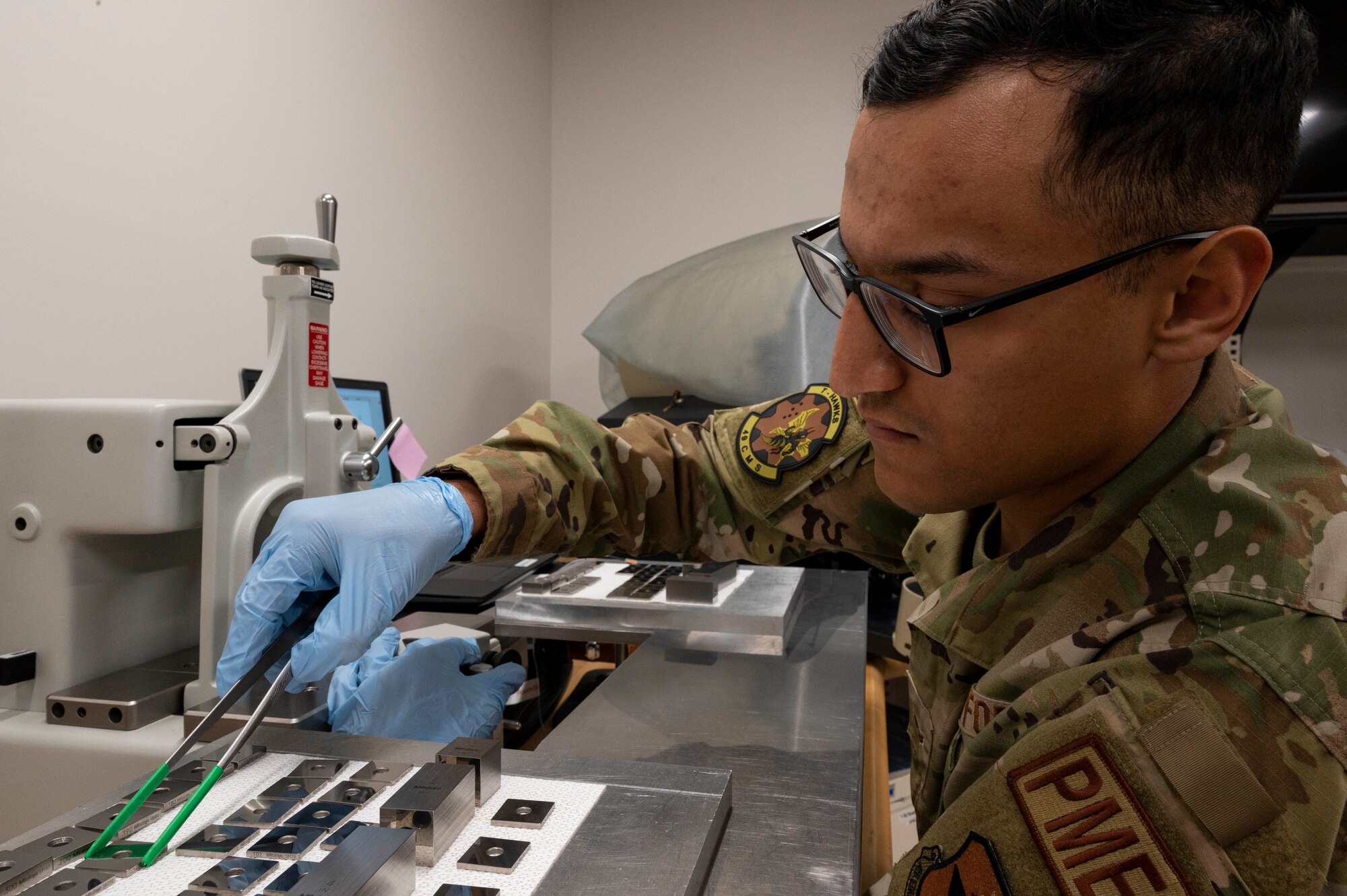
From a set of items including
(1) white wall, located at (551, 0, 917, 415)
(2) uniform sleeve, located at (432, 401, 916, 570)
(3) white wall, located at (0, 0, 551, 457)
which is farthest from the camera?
(1) white wall, located at (551, 0, 917, 415)

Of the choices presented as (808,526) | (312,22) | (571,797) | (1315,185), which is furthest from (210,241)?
(1315,185)

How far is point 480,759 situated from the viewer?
1.85ft

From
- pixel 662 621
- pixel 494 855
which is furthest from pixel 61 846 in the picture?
pixel 662 621

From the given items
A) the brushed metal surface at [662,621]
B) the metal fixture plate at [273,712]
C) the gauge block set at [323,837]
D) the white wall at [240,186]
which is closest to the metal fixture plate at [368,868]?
the gauge block set at [323,837]

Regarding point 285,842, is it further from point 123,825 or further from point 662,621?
point 662,621

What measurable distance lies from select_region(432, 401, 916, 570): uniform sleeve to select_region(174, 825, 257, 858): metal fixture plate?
15.6 inches

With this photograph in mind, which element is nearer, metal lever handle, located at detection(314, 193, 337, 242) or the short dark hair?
the short dark hair

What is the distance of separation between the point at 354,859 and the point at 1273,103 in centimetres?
74

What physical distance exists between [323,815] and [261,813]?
4cm

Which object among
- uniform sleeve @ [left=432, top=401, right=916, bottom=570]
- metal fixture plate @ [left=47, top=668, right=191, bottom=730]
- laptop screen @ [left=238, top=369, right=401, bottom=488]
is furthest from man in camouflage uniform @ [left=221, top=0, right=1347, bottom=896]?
laptop screen @ [left=238, top=369, right=401, bottom=488]

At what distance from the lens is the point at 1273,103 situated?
22.2 inches

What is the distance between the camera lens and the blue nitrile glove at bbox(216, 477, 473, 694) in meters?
0.73

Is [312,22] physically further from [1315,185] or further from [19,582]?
[1315,185]

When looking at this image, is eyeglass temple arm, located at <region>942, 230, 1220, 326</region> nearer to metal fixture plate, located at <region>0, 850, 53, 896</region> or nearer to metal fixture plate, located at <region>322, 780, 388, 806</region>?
metal fixture plate, located at <region>322, 780, 388, 806</region>
